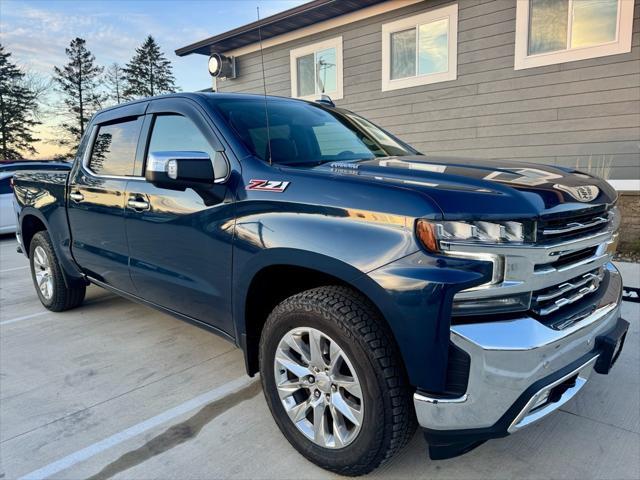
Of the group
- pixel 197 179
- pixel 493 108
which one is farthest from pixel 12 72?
pixel 197 179

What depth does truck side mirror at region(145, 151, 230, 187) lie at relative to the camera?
7.97 ft

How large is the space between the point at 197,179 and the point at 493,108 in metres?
6.32

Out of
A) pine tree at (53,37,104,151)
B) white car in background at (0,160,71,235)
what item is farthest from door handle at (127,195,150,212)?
pine tree at (53,37,104,151)

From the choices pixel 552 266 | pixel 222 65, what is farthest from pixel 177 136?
pixel 222 65

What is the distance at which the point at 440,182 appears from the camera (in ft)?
6.63

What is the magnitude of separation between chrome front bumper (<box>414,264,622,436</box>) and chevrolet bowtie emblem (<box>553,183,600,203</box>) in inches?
23.2

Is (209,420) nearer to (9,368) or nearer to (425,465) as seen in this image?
(425,465)

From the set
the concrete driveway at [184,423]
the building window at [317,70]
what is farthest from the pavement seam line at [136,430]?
the building window at [317,70]

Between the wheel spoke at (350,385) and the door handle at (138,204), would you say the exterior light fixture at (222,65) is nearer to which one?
the door handle at (138,204)

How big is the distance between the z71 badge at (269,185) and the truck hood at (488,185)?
239mm

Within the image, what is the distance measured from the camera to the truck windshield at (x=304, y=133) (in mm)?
2711

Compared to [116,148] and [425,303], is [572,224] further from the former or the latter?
[116,148]

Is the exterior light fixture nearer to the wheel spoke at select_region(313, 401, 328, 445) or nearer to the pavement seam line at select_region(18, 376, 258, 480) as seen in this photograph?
the pavement seam line at select_region(18, 376, 258, 480)

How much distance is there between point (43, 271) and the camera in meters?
4.68
